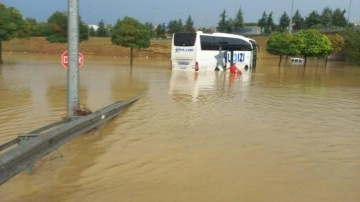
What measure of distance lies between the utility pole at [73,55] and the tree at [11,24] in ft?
104

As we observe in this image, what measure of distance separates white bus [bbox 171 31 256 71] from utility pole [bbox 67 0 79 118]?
2326 centimetres

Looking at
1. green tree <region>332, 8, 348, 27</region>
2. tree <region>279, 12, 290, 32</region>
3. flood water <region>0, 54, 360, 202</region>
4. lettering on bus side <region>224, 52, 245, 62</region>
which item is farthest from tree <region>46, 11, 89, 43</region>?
green tree <region>332, 8, 348, 27</region>

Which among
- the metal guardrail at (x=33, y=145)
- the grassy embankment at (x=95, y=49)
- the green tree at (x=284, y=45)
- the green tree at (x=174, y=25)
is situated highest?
the green tree at (x=174, y=25)

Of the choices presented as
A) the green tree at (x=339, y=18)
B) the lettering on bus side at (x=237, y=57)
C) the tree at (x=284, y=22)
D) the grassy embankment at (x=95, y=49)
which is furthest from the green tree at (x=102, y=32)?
the lettering on bus side at (x=237, y=57)

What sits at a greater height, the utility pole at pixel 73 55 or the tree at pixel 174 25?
the tree at pixel 174 25

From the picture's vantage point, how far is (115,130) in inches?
357

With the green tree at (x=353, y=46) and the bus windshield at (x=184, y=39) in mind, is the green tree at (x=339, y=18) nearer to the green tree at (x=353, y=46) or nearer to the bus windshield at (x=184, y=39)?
the green tree at (x=353, y=46)

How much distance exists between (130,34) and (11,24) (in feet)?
38.9

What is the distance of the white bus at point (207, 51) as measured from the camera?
3170cm

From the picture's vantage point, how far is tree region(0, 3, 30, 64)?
37469mm

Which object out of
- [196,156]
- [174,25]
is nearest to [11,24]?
[196,156]

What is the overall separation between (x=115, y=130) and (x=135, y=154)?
2.01 meters

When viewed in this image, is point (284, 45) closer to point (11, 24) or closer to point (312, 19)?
point (11, 24)

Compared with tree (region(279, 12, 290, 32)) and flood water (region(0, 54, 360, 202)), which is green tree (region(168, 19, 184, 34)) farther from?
flood water (region(0, 54, 360, 202))
